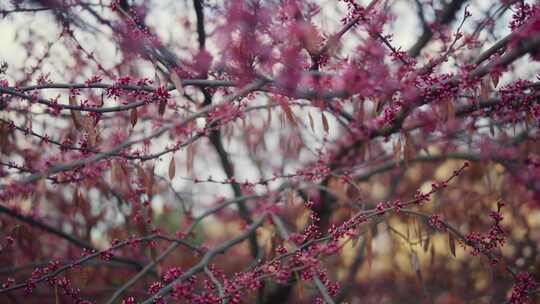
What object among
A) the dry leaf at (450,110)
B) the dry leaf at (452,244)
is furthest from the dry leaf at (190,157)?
the dry leaf at (452,244)

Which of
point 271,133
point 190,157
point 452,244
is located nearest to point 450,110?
point 452,244

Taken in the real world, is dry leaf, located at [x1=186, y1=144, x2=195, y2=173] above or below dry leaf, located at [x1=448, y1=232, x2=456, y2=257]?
above

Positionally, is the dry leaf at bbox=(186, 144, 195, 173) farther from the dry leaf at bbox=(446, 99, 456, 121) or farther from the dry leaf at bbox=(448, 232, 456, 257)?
the dry leaf at bbox=(448, 232, 456, 257)

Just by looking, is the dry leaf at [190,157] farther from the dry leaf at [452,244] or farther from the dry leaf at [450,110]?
the dry leaf at [452,244]

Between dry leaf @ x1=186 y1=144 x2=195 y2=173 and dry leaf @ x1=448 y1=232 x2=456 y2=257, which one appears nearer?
dry leaf @ x1=186 y1=144 x2=195 y2=173

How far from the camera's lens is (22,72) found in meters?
3.70

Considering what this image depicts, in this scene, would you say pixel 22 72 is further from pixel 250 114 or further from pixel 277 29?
pixel 277 29


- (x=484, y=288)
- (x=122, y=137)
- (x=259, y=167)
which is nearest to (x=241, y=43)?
(x=122, y=137)

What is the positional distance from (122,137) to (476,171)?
3927mm

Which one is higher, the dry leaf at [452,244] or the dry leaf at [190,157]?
the dry leaf at [190,157]

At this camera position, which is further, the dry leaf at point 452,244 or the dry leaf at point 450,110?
the dry leaf at point 452,244

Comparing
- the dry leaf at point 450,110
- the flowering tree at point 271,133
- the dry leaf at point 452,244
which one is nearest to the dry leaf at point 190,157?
the flowering tree at point 271,133

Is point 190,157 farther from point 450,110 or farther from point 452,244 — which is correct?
point 452,244

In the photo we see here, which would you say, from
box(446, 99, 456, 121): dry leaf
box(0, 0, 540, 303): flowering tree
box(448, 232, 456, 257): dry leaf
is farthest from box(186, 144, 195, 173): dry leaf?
box(448, 232, 456, 257): dry leaf
